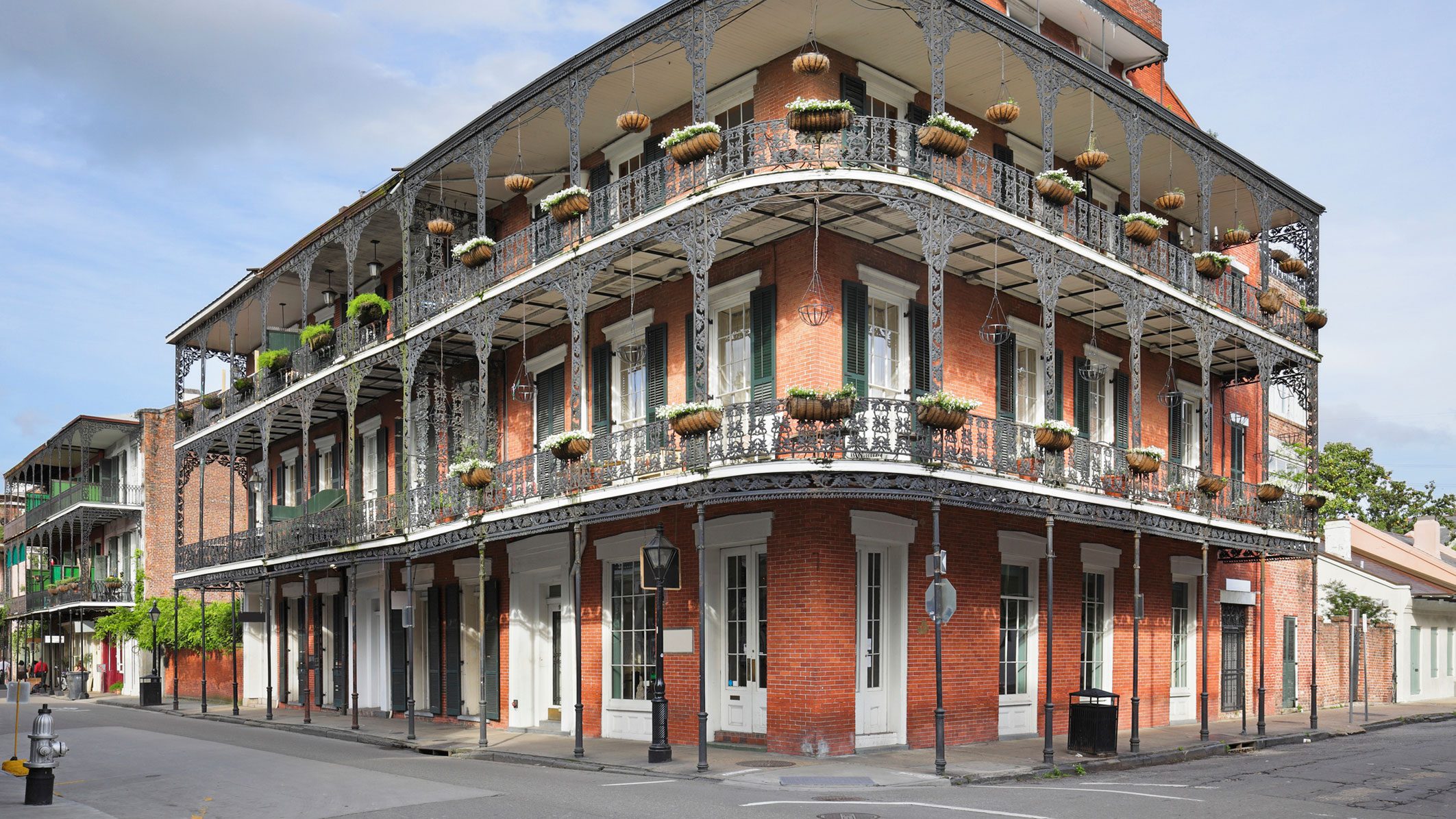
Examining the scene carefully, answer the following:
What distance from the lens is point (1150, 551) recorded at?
22516 mm

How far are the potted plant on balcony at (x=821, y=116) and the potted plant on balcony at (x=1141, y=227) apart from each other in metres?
5.90

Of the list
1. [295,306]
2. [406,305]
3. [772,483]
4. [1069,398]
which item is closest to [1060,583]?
[1069,398]

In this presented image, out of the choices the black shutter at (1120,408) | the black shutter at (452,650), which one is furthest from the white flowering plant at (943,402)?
the black shutter at (452,650)

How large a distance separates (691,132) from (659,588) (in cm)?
577

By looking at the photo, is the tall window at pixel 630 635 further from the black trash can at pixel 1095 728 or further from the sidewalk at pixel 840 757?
the black trash can at pixel 1095 728

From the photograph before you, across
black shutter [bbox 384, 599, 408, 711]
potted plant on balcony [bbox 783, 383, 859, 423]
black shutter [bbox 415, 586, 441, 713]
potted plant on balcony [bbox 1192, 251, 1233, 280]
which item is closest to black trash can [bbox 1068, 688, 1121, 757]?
potted plant on balcony [bbox 783, 383, 859, 423]

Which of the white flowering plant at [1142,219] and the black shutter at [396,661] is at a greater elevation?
the white flowering plant at [1142,219]

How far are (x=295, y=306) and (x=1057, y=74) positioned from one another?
21317mm

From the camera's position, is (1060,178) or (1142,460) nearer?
(1060,178)

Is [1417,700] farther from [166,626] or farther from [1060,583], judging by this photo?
[166,626]

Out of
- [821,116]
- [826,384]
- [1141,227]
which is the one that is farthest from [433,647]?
[1141,227]

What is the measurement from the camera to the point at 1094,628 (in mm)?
21016

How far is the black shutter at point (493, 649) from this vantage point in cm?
2219

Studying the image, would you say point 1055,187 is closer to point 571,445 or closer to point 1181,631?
point 571,445
